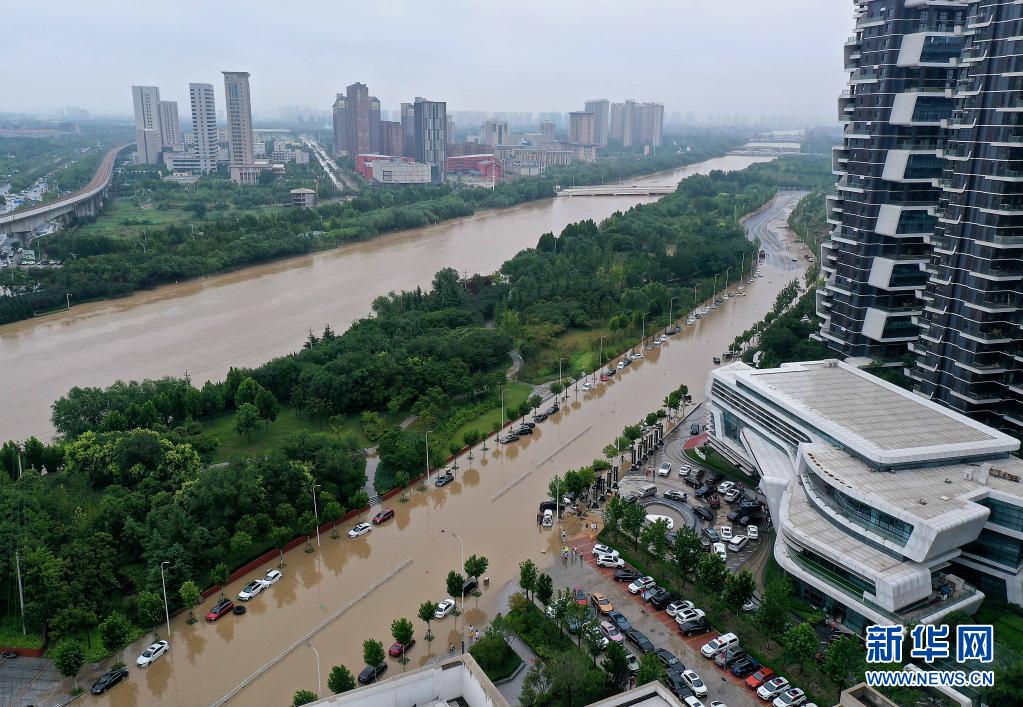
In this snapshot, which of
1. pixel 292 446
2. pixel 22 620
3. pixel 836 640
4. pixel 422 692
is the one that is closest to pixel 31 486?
pixel 22 620

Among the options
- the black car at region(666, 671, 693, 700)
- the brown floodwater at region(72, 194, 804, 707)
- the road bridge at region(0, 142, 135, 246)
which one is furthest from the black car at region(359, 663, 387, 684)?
the road bridge at region(0, 142, 135, 246)

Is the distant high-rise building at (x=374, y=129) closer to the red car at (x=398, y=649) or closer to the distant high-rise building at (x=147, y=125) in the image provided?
the distant high-rise building at (x=147, y=125)

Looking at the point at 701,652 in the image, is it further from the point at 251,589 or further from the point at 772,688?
the point at 251,589

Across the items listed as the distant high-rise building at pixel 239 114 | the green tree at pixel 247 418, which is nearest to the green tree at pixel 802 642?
the green tree at pixel 247 418

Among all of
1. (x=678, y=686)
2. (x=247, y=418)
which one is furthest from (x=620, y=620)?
(x=247, y=418)

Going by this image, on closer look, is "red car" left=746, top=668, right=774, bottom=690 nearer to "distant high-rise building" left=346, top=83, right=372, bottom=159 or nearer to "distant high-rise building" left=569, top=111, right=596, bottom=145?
"distant high-rise building" left=346, top=83, right=372, bottom=159

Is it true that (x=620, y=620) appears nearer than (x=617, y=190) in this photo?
Yes

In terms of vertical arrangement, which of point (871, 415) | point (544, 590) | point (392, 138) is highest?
point (392, 138)

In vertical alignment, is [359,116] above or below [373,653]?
above
